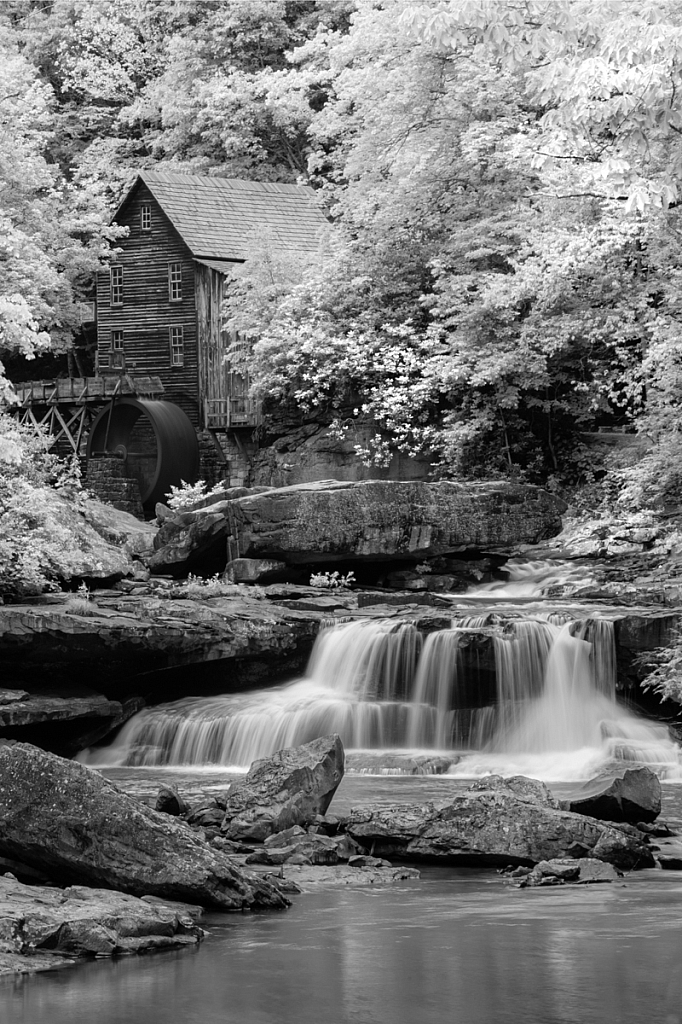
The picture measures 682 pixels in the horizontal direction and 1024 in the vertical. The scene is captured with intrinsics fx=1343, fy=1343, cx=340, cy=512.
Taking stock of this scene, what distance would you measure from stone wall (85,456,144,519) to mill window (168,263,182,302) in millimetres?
5257

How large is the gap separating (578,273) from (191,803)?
1295 centimetres

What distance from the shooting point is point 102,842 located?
7.48m

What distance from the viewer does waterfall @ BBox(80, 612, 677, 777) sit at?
14461 mm

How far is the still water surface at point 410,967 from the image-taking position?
19.5 feet

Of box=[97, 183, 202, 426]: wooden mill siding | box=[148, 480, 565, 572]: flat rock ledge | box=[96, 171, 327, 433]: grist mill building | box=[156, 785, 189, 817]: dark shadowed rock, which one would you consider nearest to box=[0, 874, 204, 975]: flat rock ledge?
box=[156, 785, 189, 817]: dark shadowed rock

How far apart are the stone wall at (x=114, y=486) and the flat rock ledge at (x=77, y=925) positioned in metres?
24.0

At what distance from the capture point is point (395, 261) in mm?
26734

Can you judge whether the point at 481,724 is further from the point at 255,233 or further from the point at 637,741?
the point at 255,233

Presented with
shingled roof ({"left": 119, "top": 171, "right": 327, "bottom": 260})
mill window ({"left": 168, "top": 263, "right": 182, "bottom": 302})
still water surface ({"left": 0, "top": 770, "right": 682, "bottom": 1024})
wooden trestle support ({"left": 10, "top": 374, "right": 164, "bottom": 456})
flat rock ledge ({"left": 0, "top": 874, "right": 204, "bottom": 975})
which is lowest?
still water surface ({"left": 0, "top": 770, "right": 682, "bottom": 1024})

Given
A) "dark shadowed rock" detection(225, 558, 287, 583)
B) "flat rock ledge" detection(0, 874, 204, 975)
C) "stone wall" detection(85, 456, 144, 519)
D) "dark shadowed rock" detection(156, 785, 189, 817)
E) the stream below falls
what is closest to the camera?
the stream below falls

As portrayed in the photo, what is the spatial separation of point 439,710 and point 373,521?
588cm

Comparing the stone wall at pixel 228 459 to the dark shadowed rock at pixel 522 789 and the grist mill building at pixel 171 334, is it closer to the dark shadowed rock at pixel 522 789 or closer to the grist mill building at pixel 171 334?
the grist mill building at pixel 171 334

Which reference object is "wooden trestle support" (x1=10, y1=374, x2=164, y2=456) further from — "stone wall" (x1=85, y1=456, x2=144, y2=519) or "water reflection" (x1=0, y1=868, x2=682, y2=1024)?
"water reflection" (x1=0, y1=868, x2=682, y2=1024)

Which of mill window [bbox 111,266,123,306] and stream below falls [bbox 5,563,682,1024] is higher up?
mill window [bbox 111,266,123,306]
